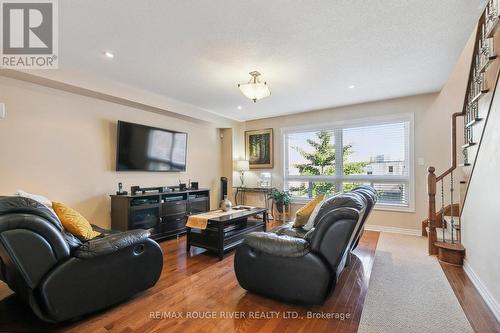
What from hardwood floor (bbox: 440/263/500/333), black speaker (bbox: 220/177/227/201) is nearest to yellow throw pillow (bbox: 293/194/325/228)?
hardwood floor (bbox: 440/263/500/333)

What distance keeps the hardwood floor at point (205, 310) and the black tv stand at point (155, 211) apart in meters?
1.37

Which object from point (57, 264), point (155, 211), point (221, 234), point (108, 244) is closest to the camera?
point (57, 264)

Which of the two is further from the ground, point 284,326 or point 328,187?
point 328,187

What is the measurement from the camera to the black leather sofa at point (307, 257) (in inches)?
73.6

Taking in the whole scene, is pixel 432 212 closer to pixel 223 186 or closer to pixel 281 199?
pixel 281 199

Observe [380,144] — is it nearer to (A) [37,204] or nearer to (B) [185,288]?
(B) [185,288]

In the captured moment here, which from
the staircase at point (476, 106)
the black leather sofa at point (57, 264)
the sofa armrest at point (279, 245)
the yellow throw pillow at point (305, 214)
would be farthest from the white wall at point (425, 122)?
the black leather sofa at point (57, 264)

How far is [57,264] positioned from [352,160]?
4964 millimetres

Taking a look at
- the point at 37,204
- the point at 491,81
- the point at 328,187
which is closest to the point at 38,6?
the point at 37,204

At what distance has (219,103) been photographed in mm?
4859

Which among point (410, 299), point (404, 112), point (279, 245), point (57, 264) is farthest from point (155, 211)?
point (404, 112)

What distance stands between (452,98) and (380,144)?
1.33m

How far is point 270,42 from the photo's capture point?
2.59 metres

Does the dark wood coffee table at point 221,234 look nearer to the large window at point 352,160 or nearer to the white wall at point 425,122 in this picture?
the large window at point 352,160
